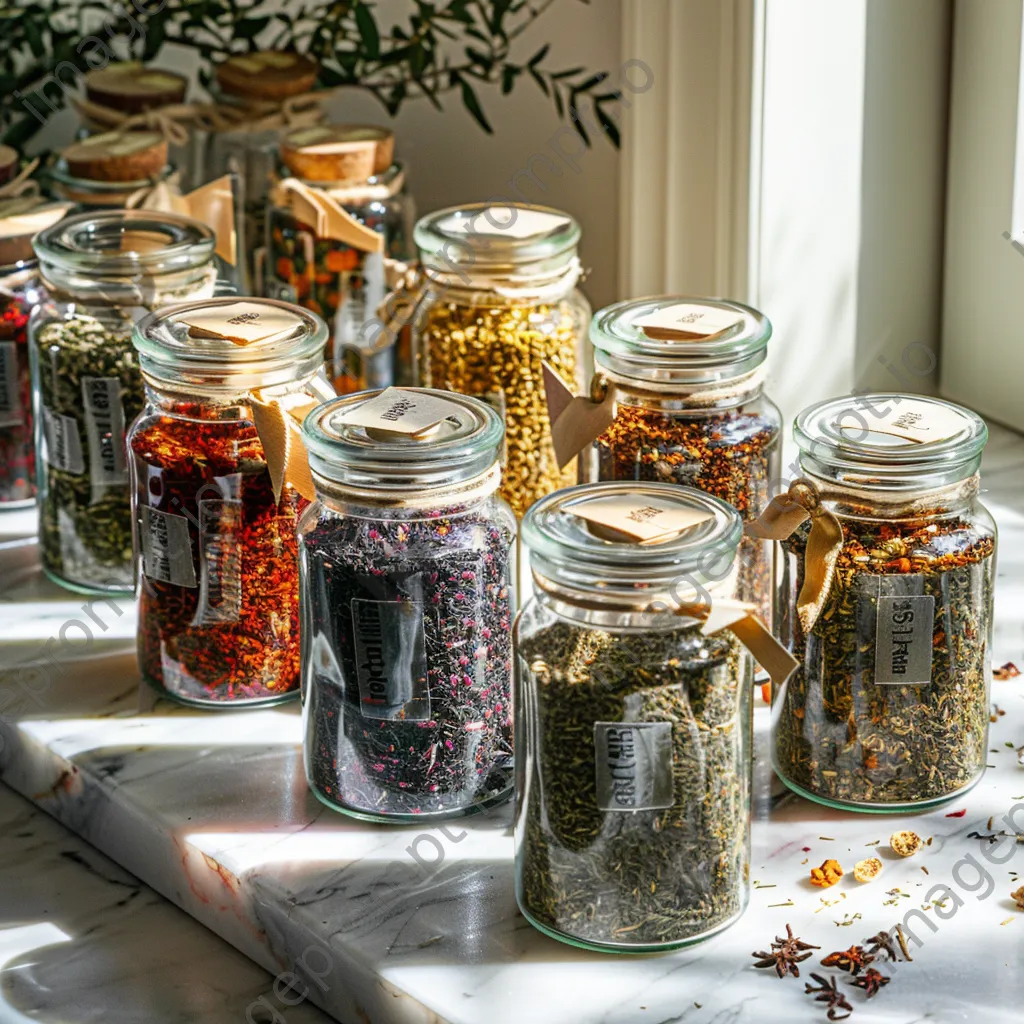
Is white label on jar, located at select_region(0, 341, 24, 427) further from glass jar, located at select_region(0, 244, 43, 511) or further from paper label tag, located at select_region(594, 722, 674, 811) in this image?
paper label tag, located at select_region(594, 722, 674, 811)

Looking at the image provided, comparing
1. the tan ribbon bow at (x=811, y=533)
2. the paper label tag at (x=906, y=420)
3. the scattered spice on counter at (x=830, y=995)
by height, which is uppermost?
the paper label tag at (x=906, y=420)

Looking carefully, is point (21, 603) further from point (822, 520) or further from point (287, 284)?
point (822, 520)

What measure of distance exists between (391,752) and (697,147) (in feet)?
2.24

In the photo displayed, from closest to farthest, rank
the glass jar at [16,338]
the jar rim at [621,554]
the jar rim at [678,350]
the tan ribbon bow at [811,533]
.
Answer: the jar rim at [621,554]
the tan ribbon bow at [811,533]
the jar rim at [678,350]
the glass jar at [16,338]

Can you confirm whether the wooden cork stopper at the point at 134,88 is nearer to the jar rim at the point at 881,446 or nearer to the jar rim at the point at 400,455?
the jar rim at the point at 400,455

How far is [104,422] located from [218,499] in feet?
0.71

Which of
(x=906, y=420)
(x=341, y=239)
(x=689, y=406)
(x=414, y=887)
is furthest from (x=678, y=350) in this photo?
(x=341, y=239)

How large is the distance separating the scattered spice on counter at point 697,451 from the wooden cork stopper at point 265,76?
0.66 meters

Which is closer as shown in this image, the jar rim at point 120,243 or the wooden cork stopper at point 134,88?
the jar rim at point 120,243

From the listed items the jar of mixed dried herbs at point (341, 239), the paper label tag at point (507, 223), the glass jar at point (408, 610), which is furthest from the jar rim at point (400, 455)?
the jar of mixed dried herbs at point (341, 239)

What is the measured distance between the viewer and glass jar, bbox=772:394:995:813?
98 centimetres

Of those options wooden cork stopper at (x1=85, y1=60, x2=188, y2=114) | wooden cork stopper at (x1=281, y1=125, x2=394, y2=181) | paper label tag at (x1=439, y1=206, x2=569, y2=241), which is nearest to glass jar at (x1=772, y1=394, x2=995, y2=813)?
paper label tag at (x1=439, y1=206, x2=569, y2=241)

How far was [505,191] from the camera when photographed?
175cm

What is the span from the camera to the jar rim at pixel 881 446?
0.97 metres
